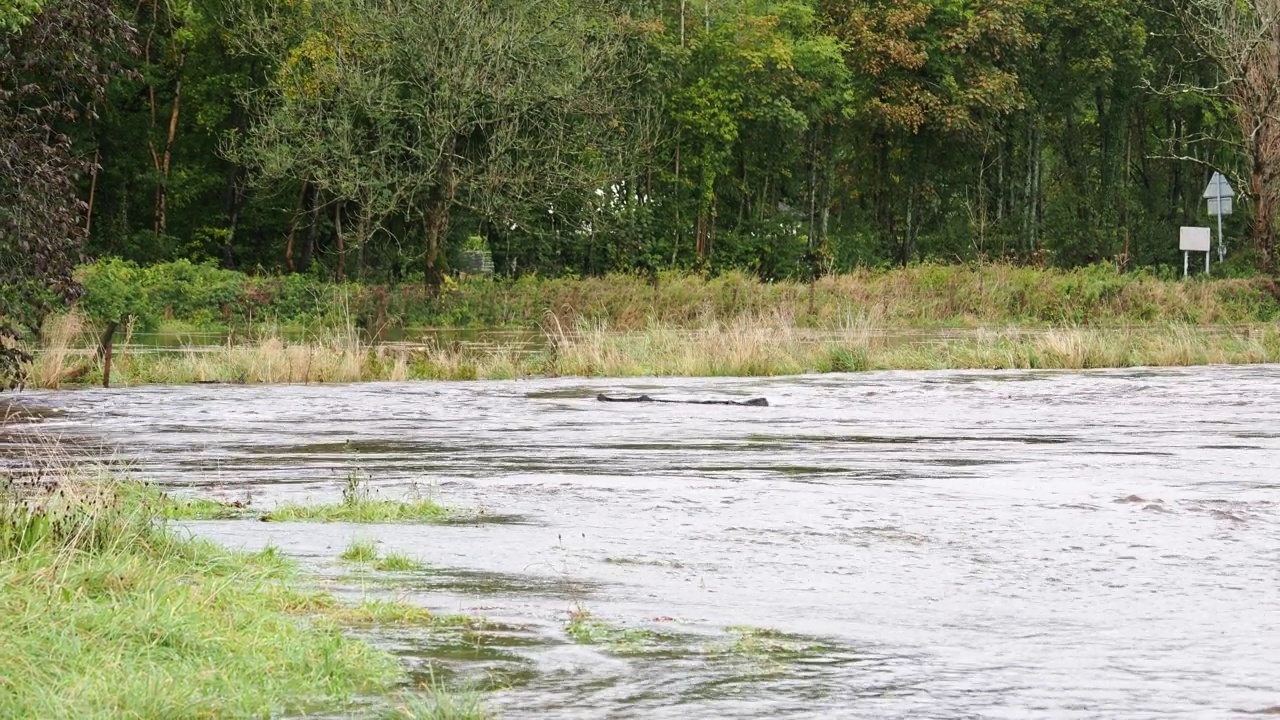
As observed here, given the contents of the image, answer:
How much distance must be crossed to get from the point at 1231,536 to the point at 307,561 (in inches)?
232

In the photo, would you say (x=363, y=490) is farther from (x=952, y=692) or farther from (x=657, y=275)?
(x=657, y=275)

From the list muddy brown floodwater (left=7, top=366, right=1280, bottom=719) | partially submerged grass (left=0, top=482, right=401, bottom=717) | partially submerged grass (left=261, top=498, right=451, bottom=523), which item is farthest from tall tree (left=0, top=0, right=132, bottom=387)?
partially submerged grass (left=0, top=482, right=401, bottom=717)

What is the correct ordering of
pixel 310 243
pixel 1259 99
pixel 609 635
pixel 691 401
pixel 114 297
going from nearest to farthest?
pixel 609 635 → pixel 691 401 → pixel 114 297 → pixel 1259 99 → pixel 310 243

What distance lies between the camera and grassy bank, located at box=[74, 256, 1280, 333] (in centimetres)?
4634

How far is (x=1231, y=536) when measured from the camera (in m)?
12.4

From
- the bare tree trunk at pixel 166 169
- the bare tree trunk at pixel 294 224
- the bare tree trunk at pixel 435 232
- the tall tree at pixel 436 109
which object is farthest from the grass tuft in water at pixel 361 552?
the bare tree trunk at pixel 166 169

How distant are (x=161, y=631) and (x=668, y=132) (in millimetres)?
52751

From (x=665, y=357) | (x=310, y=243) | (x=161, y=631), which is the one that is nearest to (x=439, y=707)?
(x=161, y=631)

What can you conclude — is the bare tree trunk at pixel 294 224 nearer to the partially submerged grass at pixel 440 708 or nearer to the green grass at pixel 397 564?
the green grass at pixel 397 564

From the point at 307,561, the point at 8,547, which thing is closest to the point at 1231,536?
the point at 307,561

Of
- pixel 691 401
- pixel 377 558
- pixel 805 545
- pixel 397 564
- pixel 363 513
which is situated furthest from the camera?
pixel 691 401

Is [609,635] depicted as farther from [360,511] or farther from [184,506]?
[184,506]

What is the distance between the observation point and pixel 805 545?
12148 mm

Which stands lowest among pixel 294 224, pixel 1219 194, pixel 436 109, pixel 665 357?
pixel 665 357
